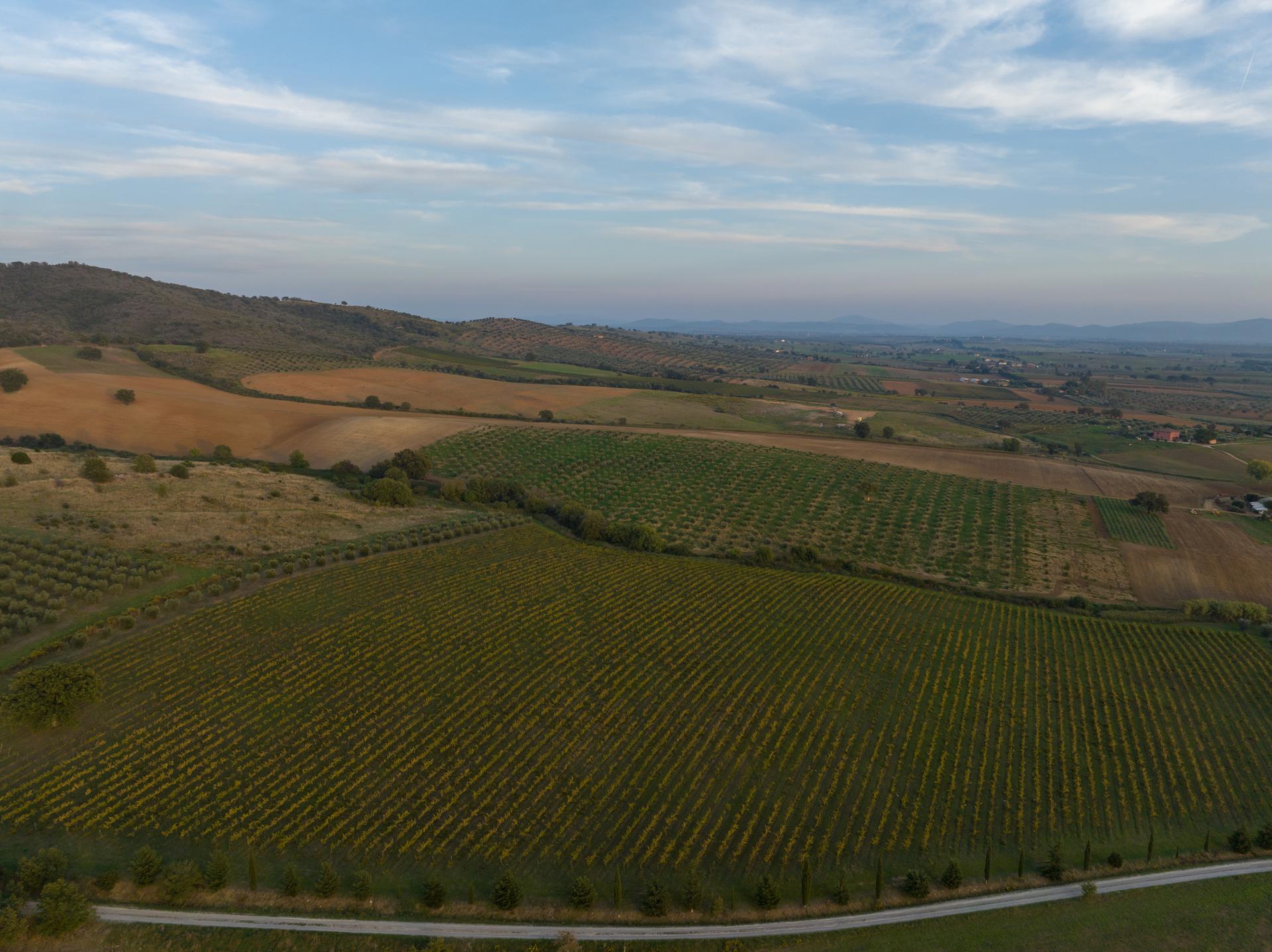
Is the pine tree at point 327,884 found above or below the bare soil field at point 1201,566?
below

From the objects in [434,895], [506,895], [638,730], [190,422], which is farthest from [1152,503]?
[190,422]

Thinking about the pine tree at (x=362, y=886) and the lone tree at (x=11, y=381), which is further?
the lone tree at (x=11, y=381)

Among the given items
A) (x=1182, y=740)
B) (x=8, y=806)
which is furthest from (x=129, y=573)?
(x=1182, y=740)

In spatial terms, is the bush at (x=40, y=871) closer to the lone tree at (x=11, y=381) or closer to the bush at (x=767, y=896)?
the bush at (x=767, y=896)

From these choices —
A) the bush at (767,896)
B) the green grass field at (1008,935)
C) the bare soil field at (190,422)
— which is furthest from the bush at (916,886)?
the bare soil field at (190,422)

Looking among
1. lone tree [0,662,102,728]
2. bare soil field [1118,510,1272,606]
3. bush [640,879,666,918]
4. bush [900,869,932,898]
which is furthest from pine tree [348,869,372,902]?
bare soil field [1118,510,1272,606]

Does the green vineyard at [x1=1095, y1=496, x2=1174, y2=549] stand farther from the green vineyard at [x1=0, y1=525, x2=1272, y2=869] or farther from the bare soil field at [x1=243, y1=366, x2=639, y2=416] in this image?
the bare soil field at [x1=243, y1=366, x2=639, y2=416]

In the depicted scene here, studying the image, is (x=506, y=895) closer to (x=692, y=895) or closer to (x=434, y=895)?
(x=434, y=895)
